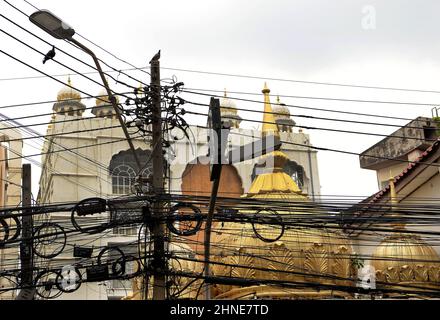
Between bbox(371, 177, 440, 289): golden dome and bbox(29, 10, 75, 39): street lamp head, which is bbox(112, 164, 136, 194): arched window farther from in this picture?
bbox(29, 10, 75, 39): street lamp head

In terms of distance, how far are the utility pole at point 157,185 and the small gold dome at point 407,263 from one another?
8.49 metres

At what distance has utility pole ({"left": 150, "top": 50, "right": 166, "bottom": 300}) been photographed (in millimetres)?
11633

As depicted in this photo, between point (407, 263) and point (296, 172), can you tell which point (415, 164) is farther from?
point (296, 172)

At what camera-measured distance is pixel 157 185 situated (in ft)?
40.0

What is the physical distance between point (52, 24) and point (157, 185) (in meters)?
3.23

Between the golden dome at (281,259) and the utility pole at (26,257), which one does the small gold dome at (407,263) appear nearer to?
the golden dome at (281,259)

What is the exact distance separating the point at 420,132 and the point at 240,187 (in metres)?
11.3

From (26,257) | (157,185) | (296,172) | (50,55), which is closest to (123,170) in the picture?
(296,172)

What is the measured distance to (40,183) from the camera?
132 ft

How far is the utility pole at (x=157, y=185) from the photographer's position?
1163 centimetres

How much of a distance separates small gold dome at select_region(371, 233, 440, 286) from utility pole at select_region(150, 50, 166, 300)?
849 cm

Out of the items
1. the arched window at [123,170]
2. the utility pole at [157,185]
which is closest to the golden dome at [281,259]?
the utility pole at [157,185]

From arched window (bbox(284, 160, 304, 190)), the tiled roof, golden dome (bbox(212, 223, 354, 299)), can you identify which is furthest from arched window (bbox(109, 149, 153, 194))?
golden dome (bbox(212, 223, 354, 299))
